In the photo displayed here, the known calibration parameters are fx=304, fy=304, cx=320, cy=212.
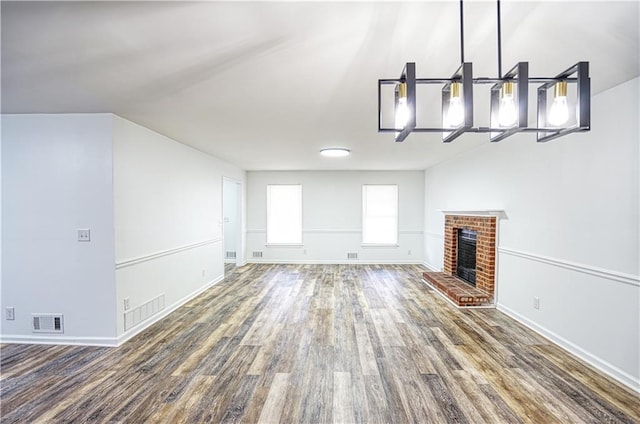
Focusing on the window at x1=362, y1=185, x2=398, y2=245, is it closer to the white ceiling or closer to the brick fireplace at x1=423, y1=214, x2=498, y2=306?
the brick fireplace at x1=423, y1=214, x2=498, y2=306

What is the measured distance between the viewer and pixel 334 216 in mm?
7895

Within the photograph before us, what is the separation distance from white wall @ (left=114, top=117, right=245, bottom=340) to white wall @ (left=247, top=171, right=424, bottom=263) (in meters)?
2.15

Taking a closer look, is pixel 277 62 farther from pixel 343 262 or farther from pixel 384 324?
pixel 343 262

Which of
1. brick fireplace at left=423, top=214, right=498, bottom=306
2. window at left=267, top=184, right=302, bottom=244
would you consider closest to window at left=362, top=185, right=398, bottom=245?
window at left=267, top=184, right=302, bottom=244

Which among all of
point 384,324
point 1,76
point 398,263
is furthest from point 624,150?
point 398,263

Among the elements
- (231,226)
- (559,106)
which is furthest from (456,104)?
(231,226)

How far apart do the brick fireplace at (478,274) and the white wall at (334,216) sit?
6.74 ft

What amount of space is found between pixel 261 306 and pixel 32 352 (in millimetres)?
2487

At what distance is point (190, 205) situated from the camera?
4859 mm

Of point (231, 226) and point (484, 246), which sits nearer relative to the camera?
point (484, 246)

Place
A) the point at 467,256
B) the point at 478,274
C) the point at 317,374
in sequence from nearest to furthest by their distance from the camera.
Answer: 1. the point at 317,374
2. the point at 478,274
3. the point at 467,256

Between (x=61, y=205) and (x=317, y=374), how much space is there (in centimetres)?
312

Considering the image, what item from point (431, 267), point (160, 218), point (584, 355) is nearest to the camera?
point (584, 355)

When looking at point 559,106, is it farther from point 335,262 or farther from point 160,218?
point 335,262
